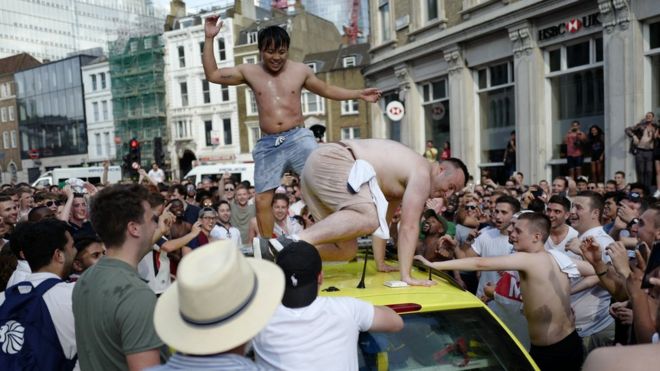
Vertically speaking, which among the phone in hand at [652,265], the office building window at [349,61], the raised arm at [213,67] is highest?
the office building window at [349,61]

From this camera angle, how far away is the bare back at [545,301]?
3.93 m

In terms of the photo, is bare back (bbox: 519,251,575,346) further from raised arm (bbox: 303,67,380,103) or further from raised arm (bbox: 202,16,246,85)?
raised arm (bbox: 202,16,246,85)

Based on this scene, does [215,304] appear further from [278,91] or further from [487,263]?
[278,91]

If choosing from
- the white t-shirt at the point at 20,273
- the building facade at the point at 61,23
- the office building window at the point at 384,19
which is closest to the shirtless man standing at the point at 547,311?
the white t-shirt at the point at 20,273

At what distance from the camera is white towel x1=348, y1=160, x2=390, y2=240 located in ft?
12.8

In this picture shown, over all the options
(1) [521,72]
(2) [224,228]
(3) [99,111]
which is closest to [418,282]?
(2) [224,228]

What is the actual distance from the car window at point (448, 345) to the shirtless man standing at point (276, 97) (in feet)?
8.32

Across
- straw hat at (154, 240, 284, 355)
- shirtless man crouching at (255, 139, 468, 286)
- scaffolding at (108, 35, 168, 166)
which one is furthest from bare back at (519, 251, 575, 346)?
scaffolding at (108, 35, 168, 166)

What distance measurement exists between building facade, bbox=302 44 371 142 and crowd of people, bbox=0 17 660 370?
3042 cm

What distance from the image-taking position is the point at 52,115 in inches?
2229

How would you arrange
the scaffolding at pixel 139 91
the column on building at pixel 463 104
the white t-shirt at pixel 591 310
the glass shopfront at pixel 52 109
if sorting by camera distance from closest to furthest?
the white t-shirt at pixel 591 310 → the column on building at pixel 463 104 → the scaffolding at pixel 139 91 → the glass shopfront at pixel 52 109

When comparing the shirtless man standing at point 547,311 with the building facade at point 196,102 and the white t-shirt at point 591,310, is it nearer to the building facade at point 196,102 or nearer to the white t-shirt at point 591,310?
the white t-shirt at point 591,310

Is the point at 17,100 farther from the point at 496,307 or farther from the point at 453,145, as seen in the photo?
the point at 496,307

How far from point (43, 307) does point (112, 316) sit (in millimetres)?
944
